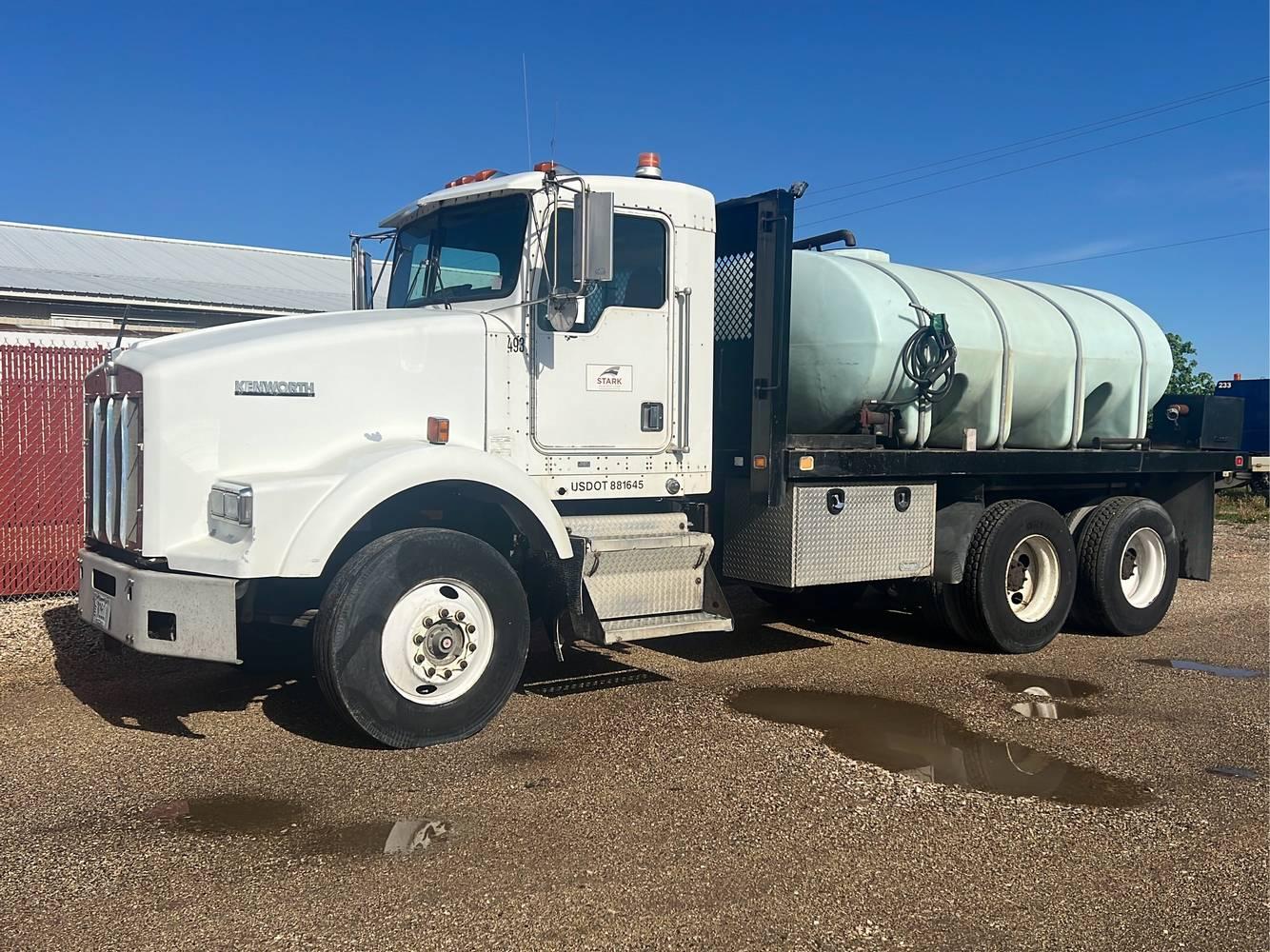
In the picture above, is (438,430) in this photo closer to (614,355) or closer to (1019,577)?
(614,355)

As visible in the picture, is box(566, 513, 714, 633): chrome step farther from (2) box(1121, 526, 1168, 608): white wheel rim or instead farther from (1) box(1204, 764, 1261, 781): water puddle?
(2) box(1121, 526, 1168, 608): white wheel rim

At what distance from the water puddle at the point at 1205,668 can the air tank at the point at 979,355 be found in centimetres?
178

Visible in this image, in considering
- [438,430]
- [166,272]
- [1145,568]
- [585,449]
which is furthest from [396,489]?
[166,272]

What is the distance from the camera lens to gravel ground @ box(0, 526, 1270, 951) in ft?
11.7

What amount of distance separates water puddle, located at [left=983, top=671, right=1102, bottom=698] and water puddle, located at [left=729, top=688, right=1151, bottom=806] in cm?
102

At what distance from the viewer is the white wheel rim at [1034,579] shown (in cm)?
819

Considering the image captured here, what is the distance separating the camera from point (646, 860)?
13.3 ft

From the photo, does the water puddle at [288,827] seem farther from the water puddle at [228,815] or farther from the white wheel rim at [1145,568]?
the white wheel rim at [1145,568]

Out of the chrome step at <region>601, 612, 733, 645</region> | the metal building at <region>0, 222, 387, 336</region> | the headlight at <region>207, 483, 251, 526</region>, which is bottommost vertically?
the chrome step at <region>601, 612, 733, 645</region>

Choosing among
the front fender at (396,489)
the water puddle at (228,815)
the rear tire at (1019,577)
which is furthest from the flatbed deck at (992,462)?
the water puddle at (228,815)

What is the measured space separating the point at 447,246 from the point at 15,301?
15.1 meters

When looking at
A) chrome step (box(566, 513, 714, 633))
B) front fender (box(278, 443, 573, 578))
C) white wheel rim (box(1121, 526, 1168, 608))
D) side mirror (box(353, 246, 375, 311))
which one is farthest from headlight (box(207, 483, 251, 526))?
white wheel rim (box(1121, 526, 1168, 608))

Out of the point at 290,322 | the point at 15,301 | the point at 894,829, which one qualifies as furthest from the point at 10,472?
the point at 15,301

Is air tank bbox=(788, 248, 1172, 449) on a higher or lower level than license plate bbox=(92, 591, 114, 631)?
higher
